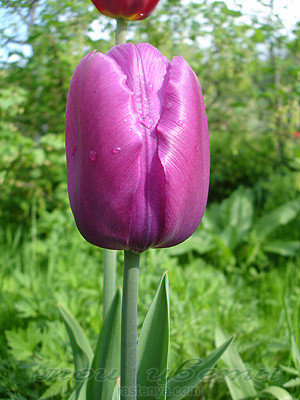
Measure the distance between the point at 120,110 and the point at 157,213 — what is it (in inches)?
7.6

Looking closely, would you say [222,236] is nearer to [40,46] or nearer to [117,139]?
[40,46]

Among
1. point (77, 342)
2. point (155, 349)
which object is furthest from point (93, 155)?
point (77, 342)

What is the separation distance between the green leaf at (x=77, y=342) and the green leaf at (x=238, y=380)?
1.52ft

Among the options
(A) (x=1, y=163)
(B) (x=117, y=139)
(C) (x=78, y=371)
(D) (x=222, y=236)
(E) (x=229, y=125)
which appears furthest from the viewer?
(E) (x=229, y=125)

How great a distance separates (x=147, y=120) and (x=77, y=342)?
70cm

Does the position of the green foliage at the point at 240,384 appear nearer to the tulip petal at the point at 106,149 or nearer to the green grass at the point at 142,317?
the green grass at the point at 142,317

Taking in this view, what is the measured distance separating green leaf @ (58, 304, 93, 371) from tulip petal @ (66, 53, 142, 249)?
45cm

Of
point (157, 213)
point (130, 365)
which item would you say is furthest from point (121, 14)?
point (130, 365)

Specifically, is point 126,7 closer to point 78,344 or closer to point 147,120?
point 147,120

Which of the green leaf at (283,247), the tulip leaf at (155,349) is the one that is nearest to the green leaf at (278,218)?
the green leaf at (283,247)

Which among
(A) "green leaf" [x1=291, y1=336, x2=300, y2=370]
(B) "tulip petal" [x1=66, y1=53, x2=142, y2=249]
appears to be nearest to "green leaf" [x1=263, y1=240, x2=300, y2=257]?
(A) "green leaf" [x1=291, y1=336, x2=300, y2=370]

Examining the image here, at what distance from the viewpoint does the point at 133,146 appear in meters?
0.65

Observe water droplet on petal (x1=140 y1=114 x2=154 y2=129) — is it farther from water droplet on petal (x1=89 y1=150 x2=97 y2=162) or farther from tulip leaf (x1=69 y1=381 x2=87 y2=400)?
tulip leaf (x1=69 y1=381 x2=87 y2=400)

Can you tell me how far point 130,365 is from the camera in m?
0.75
